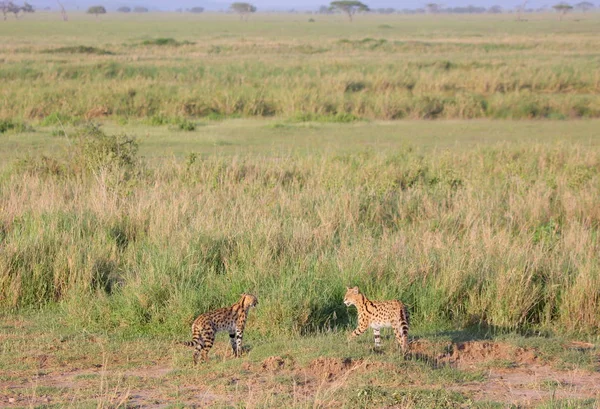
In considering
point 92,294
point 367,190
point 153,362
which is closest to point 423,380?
point 153,362

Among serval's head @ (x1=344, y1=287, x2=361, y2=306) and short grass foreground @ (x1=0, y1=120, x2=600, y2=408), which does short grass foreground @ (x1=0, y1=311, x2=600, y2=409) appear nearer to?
short grass foreground @ (x1=0, y1=120, x2=600, y2=408)

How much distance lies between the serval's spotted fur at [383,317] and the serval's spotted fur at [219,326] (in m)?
0.78

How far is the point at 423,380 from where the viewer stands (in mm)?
5656

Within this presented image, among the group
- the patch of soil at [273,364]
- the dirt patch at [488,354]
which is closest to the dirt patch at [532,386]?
the dirt patch at [488,354]

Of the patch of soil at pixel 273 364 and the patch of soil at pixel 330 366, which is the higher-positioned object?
the patch of soil at pixel 330 366

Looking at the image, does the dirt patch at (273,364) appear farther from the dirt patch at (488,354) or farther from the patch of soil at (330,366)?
the dirt patch at (488,354)

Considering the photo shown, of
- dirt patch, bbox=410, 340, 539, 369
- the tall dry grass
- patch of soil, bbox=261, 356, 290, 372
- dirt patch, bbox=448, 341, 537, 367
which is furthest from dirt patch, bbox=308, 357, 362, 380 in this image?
the tall dry grass

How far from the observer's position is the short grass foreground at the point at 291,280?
223 inches

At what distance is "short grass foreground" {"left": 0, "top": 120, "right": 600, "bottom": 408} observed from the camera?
5.66 m

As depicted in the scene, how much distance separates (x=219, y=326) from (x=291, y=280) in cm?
153

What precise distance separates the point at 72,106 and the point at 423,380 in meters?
19.7

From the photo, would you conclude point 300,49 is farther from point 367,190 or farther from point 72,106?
point 367,190

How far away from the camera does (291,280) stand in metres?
7.40

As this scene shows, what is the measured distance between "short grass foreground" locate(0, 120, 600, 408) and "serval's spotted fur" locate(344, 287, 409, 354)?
0.14 meters
